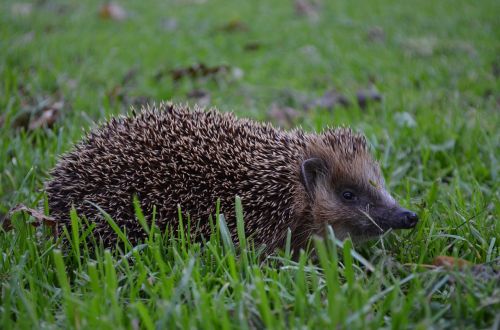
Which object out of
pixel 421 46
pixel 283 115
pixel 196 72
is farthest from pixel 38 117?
pixel 421 46

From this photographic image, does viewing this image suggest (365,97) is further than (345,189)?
Yes

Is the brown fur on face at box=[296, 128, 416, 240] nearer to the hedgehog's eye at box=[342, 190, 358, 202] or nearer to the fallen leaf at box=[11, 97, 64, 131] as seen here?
the hedgehog's eye at box=[342, 190, 358, 202]

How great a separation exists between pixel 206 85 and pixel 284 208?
169 inches

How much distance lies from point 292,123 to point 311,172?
2415mm

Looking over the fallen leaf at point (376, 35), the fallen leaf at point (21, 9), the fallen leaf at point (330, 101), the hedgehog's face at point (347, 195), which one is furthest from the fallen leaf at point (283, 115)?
the fallen leaf at point (21, 9)

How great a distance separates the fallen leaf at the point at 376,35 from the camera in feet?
34.7

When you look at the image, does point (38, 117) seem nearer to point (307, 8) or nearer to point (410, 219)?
point (410, 219)

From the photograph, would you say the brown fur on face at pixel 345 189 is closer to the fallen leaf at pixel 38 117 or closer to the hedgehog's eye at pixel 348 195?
the hedgehog's eye at pixel 348 195

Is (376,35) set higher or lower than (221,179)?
lower

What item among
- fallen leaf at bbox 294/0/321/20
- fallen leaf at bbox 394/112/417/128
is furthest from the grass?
fallen leaf at bbox 294/0/321/20

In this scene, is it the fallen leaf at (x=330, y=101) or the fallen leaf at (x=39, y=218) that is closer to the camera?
the fallen leaf at (x=39, y=218)

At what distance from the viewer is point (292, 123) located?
6398 millimetres

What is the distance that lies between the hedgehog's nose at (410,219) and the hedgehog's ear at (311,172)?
0.78 metres

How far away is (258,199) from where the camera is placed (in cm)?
379
